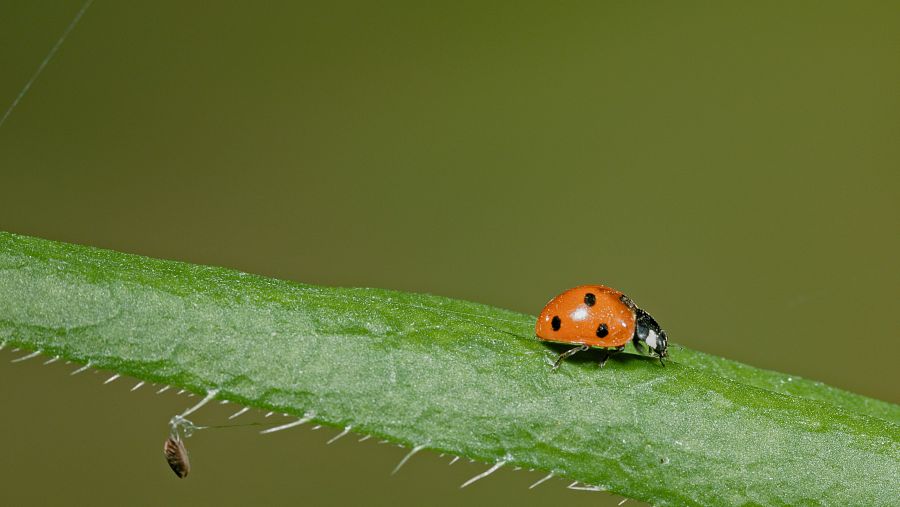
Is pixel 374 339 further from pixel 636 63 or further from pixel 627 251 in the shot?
pixel 636 63

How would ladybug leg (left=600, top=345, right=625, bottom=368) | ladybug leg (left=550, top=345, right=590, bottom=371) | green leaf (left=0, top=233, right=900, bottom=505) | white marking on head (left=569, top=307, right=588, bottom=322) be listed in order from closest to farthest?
green leaf (left=0, top=233, right=900, bottom=505)
ladybug leg (left=550, top=345, right=590, bottom=371)
ladybug leg (left=600, top=345, right=625, bottom=368)
white marking on head (left=569, top=307, right=588, bottom=322)

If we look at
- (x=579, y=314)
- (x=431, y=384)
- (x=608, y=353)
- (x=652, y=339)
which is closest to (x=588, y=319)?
(x=579, y=314)

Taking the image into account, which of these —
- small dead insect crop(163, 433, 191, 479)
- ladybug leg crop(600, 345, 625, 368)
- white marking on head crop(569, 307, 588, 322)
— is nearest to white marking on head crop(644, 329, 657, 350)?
ladybug leg crop(600, 345, 625, 368)

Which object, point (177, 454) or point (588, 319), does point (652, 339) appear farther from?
point (177, 454)

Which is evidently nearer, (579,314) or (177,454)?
(177,454)

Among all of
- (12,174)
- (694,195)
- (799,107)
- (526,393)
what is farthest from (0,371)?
(799,107)

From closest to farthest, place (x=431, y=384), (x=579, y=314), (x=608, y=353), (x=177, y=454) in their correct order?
(x=431, y=384), (x=177, y=454), (x=608, y=353), (x=579, y=314)

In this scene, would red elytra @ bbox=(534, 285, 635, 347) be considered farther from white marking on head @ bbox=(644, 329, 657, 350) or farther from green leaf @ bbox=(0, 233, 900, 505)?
green leaf @ bbox=(0, 233, 900, 505)
